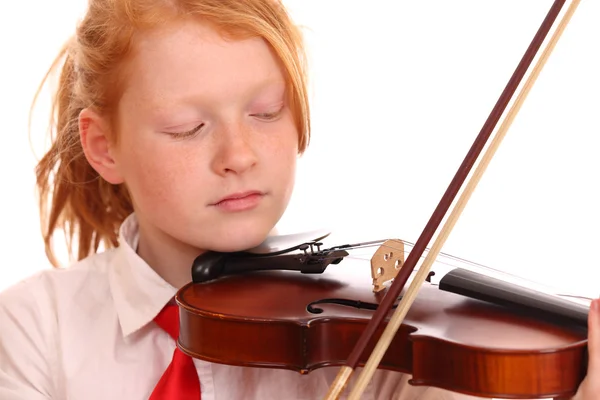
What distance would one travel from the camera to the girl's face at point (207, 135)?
1051mm

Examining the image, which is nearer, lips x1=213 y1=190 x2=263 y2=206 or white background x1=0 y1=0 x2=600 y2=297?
lips x1=213 y1=190 x2=263 y2=206

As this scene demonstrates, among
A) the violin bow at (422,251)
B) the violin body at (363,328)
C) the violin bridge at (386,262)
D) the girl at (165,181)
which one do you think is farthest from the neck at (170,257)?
the violin bow at (422,251)

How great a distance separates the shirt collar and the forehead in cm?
24

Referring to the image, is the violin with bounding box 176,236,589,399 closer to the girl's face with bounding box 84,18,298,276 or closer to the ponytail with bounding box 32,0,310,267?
the girl's face with bounding box 84,18,298,276

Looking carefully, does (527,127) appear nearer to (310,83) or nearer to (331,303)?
(310,83)

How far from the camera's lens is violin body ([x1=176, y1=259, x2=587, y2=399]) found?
0.77m

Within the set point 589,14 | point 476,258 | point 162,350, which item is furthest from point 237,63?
point 589,14

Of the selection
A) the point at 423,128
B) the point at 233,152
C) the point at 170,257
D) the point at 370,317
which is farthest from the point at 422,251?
the point at 423,128

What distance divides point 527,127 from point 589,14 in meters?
0.23

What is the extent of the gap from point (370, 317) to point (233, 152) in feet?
0.88

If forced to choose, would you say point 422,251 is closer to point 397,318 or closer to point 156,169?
point 397,318

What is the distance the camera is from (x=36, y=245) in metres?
1.79

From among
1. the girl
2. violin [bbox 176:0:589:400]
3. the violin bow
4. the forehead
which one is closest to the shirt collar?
the girl

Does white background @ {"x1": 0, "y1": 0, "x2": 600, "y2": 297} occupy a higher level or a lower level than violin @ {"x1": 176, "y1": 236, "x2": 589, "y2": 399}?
higher
